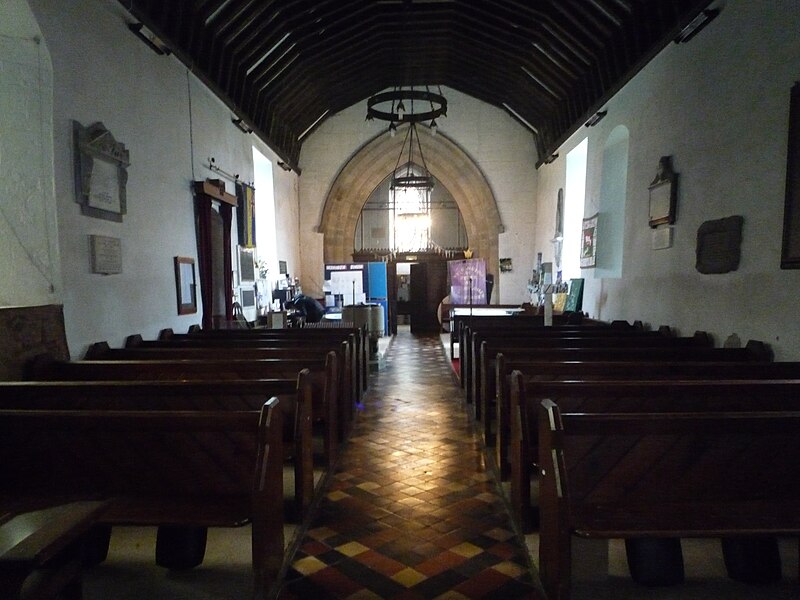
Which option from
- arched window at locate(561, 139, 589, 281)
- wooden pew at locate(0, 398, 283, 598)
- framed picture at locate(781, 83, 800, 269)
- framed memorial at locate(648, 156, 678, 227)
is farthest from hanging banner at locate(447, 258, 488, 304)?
wooden pew at locate(0, 398, 283, 598)

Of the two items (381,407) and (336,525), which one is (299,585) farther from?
(381,407)

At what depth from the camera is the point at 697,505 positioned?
68.9 inches

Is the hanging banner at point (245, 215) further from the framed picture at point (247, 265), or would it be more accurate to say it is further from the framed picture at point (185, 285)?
the framed picture at point (185, 285)

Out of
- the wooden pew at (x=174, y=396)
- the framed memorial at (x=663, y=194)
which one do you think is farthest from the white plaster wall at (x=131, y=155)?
the framed memorial at (x=663, y=194)

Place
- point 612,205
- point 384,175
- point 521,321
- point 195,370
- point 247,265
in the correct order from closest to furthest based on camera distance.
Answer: point 195,370, point 521,321, point 612,205, point 247,265, point 384,175

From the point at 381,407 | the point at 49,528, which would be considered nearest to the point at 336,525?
the point at 49,528

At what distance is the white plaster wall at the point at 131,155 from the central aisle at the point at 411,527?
212cm

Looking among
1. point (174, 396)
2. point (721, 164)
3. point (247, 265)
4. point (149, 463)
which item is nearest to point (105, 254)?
point (174, 396)

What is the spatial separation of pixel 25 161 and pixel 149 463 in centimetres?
227

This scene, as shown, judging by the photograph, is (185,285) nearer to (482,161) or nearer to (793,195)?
(793,195)

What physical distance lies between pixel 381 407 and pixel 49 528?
11.9 feet

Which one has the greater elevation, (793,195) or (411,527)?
(793,195)

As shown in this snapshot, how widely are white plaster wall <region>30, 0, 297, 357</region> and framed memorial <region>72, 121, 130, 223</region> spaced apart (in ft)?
0.19

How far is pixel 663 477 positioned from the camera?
1817 mm
